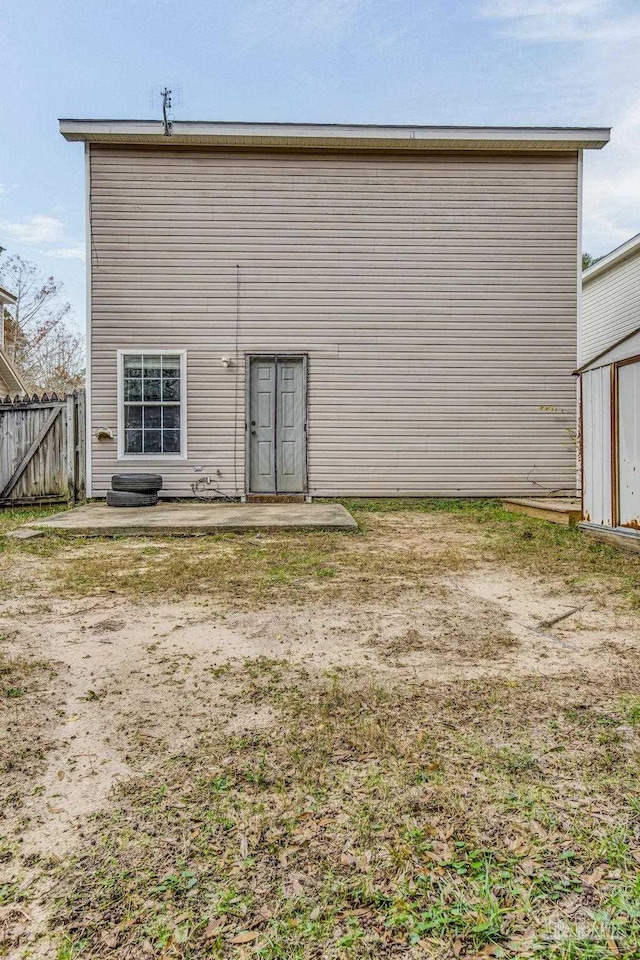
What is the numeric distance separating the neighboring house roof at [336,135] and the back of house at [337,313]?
0.06 m

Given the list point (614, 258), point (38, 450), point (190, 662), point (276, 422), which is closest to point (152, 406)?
point (38, 450)

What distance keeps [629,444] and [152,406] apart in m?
6.13

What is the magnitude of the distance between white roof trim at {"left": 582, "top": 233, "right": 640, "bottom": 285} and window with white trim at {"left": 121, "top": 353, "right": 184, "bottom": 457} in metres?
8.64

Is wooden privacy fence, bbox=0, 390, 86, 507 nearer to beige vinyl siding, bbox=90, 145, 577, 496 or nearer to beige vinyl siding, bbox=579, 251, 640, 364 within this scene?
beige vinyl siding, bbox=90, 145, 577, 496

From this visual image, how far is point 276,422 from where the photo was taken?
8250 mm

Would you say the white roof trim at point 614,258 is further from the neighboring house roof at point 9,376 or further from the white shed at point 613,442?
the neighboring house roof at point 9,376

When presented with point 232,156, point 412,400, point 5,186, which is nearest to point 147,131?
point 232,156

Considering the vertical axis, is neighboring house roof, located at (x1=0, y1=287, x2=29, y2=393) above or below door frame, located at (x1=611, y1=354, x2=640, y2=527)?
above

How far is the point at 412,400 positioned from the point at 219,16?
28.3ft

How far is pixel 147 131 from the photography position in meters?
7.76

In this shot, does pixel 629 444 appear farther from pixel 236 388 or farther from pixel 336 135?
pixel 336 135

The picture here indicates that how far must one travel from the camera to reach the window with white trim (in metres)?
8.16

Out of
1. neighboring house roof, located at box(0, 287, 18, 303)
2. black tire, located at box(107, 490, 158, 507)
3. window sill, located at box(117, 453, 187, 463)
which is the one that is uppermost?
neighboring house roof, located at box(0, 287, 18, 303)

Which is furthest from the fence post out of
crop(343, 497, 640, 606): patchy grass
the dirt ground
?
the dirt ground
